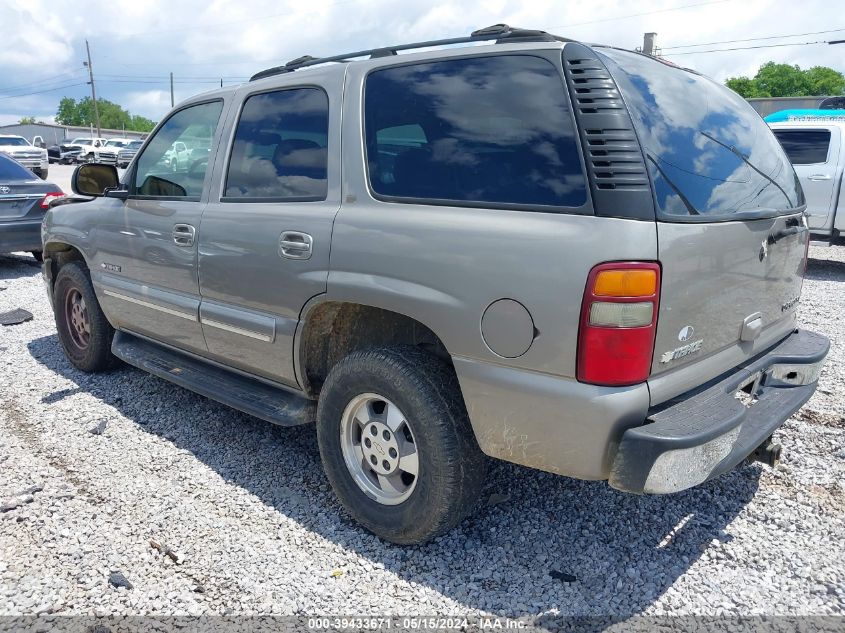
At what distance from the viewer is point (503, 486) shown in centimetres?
335

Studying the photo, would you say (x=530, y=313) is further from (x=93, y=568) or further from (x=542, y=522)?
(x=93, y=568)

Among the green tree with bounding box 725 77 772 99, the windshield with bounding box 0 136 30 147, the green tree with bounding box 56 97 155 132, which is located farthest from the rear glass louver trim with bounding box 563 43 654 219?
the green tree with bounding box 56 97 155 132

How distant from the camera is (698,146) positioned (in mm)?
2504

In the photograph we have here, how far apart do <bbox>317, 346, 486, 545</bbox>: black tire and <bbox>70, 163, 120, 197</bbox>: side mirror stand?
101 inches

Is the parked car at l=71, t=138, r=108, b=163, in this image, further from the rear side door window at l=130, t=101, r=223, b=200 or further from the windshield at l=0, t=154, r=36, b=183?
the rear side door window at l=130, t=101, r=223, b=200

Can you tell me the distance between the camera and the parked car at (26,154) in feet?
89.2

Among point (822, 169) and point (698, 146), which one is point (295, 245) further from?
point (822, 169)

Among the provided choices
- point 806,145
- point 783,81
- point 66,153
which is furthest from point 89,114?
point 806,145

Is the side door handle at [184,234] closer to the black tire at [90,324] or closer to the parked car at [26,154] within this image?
the black tire at [90,324]

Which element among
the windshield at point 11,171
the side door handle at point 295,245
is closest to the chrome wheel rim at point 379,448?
the side door handle at point 295,245

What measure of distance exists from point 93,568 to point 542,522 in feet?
6.32

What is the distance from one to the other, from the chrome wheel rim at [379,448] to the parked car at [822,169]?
8.43 m

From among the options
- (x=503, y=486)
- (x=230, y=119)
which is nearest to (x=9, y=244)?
(x=230, y=119)

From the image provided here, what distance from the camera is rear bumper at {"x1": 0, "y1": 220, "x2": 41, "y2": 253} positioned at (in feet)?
26.6
